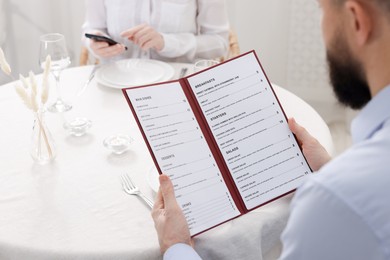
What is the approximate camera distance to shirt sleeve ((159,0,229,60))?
2.09 metres

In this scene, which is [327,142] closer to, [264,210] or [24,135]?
[264,210]

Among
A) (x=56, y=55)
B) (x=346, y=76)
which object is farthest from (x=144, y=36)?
(x=346, y=76)

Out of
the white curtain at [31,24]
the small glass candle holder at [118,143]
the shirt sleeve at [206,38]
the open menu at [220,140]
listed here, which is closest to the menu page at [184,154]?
the open menu at [220,140]

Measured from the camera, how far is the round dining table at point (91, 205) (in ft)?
3.85

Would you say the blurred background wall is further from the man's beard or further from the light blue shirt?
the light blue shirt

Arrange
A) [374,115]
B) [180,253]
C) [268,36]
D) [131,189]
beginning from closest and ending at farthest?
1. [374,115]
2. [180,253]
3. [131,189]
4. [268,36]

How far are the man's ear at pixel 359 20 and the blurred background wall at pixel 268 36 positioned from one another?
210 cm

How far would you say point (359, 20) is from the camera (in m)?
0.83

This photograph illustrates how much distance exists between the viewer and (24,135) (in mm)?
1560

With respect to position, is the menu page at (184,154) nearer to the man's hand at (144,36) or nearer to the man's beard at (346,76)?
the man's beard at (346,76)

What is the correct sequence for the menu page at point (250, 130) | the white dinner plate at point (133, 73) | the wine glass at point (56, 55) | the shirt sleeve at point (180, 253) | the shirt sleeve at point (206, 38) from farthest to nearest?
the shirt sleeve at point (206, 38), the white dinner plate at point (133, 73), the wine glass at point (56, 55), the menu page at point (250, 130), the shirt sleeve at point (180, 253)

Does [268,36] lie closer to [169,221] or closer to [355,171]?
[169,221]

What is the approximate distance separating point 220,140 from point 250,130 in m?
0.07

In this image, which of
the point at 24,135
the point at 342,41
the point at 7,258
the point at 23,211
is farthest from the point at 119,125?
the point at 342,41
